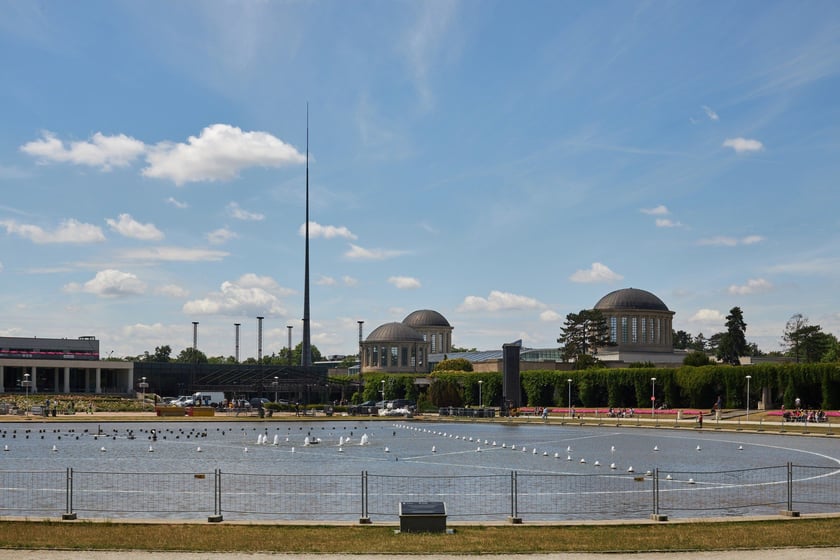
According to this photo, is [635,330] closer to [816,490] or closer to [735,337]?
[735,337]

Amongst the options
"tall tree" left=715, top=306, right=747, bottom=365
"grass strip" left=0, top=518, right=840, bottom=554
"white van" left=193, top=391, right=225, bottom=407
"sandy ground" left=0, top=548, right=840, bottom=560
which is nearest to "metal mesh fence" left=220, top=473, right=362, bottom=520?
"grass strip" left=0, top=518, right=840, bottom=554

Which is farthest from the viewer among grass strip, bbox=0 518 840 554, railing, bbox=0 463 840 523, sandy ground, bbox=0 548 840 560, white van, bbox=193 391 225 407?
white van, bbox=193 391 225 407

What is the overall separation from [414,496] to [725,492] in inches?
420

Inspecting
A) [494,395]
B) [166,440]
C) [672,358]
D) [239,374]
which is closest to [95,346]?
[239,374]

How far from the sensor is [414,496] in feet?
106

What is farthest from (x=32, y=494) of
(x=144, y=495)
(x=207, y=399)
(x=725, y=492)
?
Answer: (x=207, y=399)

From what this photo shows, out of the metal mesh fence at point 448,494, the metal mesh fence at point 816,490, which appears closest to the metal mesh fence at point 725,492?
the metal mesh fence at point 816,490

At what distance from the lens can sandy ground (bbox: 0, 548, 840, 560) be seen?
1873cm

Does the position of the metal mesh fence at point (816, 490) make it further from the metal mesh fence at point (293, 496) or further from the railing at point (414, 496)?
the metal mesh fence at point (293, 496)

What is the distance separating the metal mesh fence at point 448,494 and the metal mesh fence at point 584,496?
75 cm

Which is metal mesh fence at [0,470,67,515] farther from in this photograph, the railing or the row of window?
the row of window

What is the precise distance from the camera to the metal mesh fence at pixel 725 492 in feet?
94.8

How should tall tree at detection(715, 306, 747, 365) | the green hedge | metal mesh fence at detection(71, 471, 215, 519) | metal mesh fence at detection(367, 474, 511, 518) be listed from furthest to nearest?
tall tree at detection(715, 306, 747, 365) → the green hedge → metal mesh fence at detection(367, 474, 511, 518) → metal mesh fence at detection(71, 471, 215, 519)

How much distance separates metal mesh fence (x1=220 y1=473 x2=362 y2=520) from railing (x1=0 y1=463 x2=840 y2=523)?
35mm
